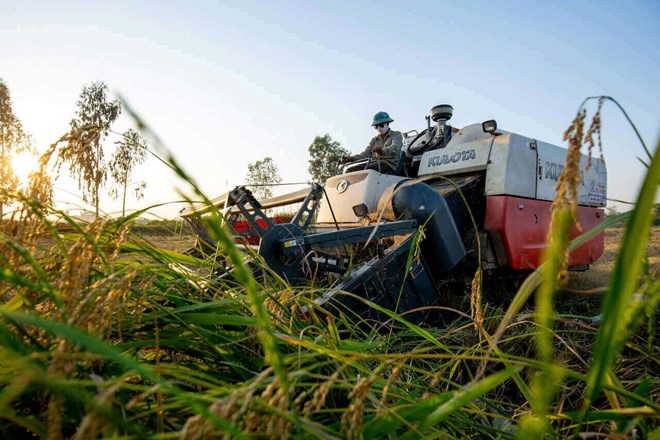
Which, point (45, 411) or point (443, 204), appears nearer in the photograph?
point (45, 411)

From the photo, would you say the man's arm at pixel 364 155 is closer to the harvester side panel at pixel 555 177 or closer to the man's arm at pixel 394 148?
the man's arm at pixel 394 148

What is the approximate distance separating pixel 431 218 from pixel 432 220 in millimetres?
22

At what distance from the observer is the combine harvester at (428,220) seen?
2.95m

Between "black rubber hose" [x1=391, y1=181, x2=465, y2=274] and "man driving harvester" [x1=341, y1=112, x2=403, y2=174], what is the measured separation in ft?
6.14

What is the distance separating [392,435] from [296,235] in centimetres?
225

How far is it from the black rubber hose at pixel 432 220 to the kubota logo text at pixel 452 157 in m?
1.51

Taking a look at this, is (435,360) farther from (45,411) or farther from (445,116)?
(445,116)

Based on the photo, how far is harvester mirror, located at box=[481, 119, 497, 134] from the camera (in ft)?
15.5

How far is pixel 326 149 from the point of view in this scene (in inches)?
1713

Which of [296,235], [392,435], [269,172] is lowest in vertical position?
[392,435]

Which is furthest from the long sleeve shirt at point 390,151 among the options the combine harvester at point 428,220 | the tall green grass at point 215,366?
the tall green grass at point 215,366

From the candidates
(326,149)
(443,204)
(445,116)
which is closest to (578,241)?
(443,204)

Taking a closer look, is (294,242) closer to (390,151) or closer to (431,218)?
(431,218)

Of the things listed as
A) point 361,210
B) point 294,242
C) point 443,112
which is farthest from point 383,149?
point 294,242
